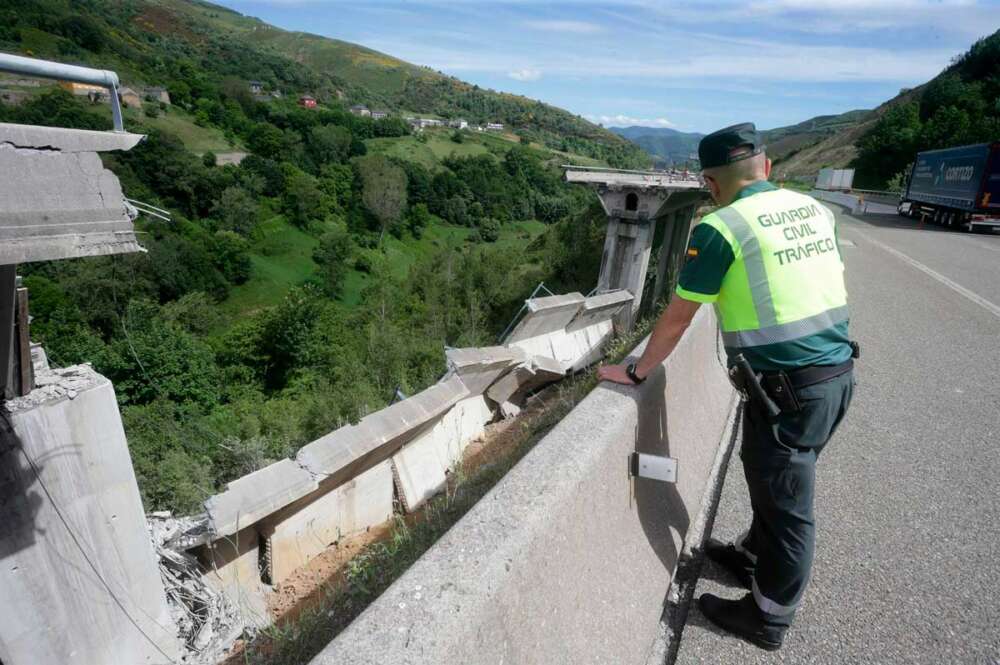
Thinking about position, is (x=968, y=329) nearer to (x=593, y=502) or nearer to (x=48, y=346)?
(x=593, y=502)

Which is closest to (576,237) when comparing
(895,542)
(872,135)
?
(895,542)

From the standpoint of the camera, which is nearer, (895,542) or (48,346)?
(895,542)

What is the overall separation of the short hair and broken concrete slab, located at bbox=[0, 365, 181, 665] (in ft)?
15.7

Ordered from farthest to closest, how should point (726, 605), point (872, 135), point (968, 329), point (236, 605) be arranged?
point (872, 135) → point (968, 329) → point (236, 605) → point (726, 605)

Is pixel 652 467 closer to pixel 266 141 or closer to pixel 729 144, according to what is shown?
pixel 729 144

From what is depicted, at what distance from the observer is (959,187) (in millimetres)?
22984

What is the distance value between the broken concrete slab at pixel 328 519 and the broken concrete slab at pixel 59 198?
12.5ft

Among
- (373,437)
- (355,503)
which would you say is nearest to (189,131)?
(355,503)

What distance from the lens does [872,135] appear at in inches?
2259

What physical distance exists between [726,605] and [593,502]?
0.89 metres

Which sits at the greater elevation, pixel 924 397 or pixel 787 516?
pixel 787 516

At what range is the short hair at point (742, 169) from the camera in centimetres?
244

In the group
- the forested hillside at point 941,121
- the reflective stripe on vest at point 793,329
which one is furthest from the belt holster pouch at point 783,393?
the forested hillside at point 941,121

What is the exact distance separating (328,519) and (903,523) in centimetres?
513
